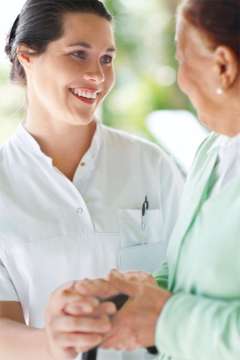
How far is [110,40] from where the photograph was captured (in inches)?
64.7

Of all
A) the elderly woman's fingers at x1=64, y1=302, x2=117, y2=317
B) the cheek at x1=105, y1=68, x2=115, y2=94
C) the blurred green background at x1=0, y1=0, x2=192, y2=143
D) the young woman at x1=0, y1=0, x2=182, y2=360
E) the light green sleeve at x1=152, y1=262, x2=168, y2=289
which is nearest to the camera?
the elderly woman's fingers at x1=64, y1=302, x2=117, y2=317

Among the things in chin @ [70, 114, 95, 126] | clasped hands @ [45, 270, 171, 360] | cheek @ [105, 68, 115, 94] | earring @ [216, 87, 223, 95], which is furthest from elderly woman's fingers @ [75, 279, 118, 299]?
cheek @ [105, 68, 115, 94]

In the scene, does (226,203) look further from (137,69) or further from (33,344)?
(137,69)

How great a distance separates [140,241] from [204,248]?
1.88ft

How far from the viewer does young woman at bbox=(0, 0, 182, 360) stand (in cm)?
157

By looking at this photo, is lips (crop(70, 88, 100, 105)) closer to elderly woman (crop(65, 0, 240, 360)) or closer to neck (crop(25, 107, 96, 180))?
neck (crop(25, 107, 96, 180))

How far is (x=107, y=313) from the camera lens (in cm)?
110

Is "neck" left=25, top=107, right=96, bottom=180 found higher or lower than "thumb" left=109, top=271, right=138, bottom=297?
higher

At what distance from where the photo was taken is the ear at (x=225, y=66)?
3.39 ft

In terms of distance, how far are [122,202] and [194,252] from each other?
547mm

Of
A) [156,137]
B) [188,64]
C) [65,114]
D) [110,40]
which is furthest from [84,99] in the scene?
[156,137]

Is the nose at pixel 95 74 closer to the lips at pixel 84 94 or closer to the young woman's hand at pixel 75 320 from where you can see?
the lips at pixel 84 94

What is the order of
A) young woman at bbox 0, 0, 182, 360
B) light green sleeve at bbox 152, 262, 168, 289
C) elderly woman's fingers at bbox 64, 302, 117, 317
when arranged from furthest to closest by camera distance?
young woman at bbox 0, 0, 182, 360
light green sleeve at bbox 152, 262, 168, 289
elderly woman's fingers at bbox 64, 302, 117, 317

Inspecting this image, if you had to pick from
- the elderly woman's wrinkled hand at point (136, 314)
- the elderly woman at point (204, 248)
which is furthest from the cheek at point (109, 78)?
the elderly woman's wrinkled hand at point (136, 314)
